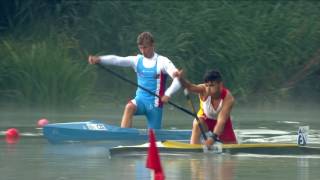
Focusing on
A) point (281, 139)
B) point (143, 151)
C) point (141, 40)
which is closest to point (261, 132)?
point (281, 139)

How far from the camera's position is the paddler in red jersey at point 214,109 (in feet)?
49.5

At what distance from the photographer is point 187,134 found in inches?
691

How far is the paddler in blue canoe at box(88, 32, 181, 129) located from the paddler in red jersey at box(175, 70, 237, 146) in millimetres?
1282

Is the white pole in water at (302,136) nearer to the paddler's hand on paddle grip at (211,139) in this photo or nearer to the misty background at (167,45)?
the paddler's hand on paddle grip at (211,139)

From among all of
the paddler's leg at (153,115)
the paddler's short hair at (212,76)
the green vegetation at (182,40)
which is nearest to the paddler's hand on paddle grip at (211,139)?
the paddler's short hair at (212,76)

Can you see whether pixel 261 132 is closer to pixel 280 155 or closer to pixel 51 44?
pixel 280 155

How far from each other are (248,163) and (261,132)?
4838mm

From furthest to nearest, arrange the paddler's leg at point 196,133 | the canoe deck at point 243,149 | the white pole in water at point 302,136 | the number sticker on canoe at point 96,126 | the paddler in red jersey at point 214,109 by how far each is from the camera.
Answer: the number sticker on canoe at point 96,126 → the paddler's leg at point 196,133 → the paddler in red jersey at point 214,109 → the white pole in water at point 302,136 → the canoe deck at point 243,149

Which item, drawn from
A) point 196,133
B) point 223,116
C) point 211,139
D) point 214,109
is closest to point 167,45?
point 196,133

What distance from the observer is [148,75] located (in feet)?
56.4

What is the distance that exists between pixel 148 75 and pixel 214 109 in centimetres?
203

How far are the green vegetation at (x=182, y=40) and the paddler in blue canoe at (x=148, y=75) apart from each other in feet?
23.9

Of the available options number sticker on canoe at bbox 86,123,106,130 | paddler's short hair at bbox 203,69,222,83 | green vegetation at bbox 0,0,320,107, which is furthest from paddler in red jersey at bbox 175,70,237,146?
green vegetation at bbox 0,0,320,107

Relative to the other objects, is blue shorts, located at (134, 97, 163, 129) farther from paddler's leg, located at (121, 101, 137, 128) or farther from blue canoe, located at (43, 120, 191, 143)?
blue canoe, located at (43, 120, 191, 143)
